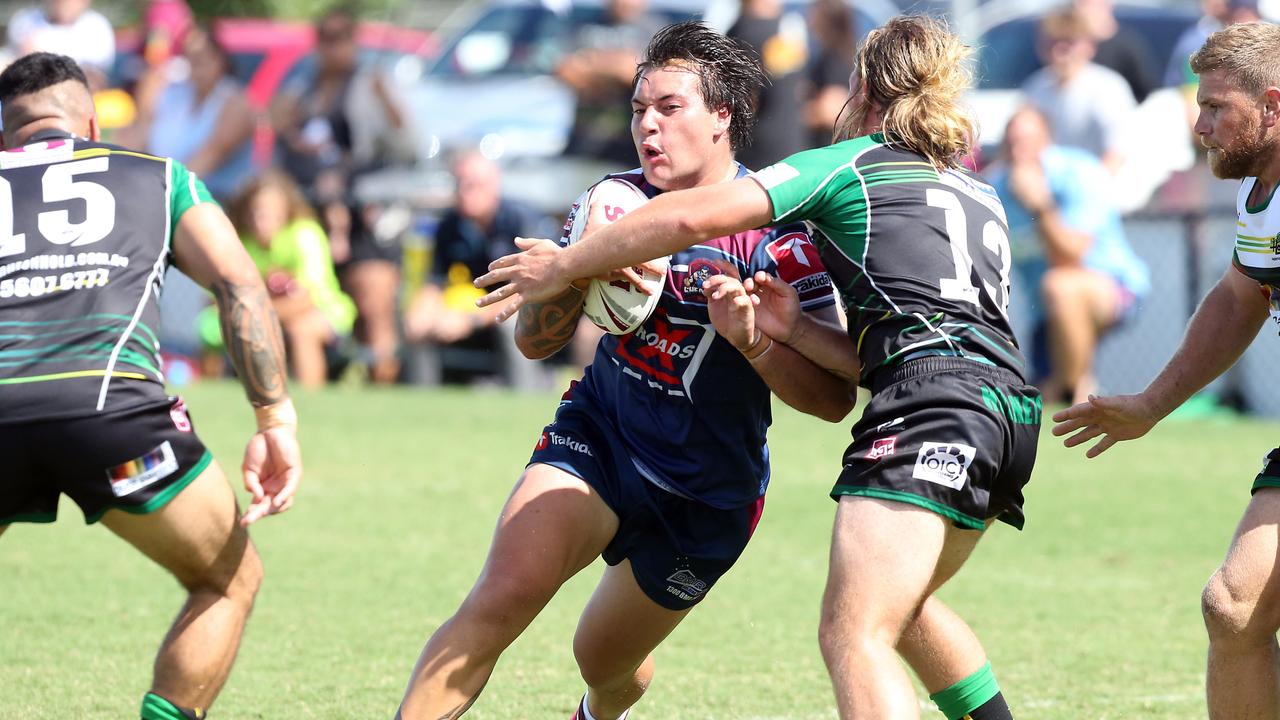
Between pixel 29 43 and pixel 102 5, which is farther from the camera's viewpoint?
pixel 102 5

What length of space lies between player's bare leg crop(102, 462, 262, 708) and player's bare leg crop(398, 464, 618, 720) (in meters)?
0.62

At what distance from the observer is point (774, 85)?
11.9m

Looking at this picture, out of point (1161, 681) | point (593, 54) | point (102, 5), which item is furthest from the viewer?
point (102, 5)

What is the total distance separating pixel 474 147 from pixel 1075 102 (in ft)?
17.3

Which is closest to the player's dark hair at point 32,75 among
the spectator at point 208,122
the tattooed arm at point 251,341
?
the tattooed arm at point 251,341

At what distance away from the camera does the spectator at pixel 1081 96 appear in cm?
1253

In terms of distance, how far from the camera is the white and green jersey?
14.5ft

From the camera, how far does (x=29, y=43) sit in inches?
592

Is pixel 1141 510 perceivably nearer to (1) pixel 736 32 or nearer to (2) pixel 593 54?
(1) pixel 736 32

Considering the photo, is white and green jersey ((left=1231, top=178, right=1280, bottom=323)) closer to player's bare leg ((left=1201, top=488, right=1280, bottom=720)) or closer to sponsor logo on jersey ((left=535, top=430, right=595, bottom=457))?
player's bare leg ((left=1201, top=488, right=1280, bottom=720))

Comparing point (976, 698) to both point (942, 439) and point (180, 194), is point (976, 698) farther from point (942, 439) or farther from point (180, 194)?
point (180, 194)

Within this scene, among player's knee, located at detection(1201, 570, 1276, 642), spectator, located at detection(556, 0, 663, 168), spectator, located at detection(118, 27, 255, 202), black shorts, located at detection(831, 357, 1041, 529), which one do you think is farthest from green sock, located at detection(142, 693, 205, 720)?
spectator, located at detection(118, 27, 255, 202)

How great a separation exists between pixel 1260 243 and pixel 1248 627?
Answer: 1046mm

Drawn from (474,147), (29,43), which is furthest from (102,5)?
(474,147)
